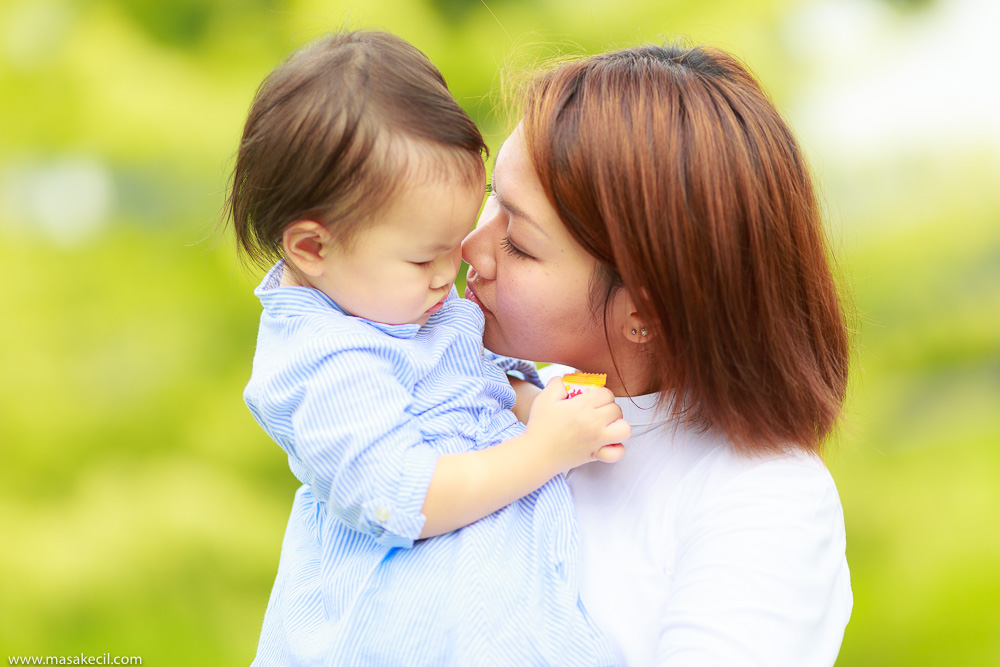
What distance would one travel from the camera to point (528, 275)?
1.18m

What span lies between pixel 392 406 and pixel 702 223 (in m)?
0.48

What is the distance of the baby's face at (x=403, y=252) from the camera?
1.07 meters

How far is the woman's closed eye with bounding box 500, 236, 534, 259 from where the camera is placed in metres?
1.19

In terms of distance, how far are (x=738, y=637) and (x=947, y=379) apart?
1588 mm

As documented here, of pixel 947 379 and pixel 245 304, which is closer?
pixel 947 379

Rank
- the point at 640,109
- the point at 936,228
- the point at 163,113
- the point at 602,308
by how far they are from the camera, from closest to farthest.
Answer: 1. the point at 640,109
2. the point at 602,308
3. the point at 936,228
4. the point at 163,113

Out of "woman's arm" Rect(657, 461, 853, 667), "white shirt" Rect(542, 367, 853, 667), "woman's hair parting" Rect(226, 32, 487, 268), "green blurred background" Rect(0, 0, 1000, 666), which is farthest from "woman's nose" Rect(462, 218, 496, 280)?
"green blurred background" Rect(0, 0, 1000, 666)

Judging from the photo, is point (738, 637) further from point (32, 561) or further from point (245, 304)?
point (32, 561)

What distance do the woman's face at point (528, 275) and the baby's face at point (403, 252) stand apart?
0.08 meters

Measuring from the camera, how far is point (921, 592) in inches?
84.6

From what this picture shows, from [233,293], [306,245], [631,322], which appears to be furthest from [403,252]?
[233,293]

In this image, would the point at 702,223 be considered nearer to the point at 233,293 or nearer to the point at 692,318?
the point at 692,318

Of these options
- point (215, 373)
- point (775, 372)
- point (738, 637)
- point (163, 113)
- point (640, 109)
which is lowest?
point (215, 373)

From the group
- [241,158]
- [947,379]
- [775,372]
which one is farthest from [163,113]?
[947,379]
